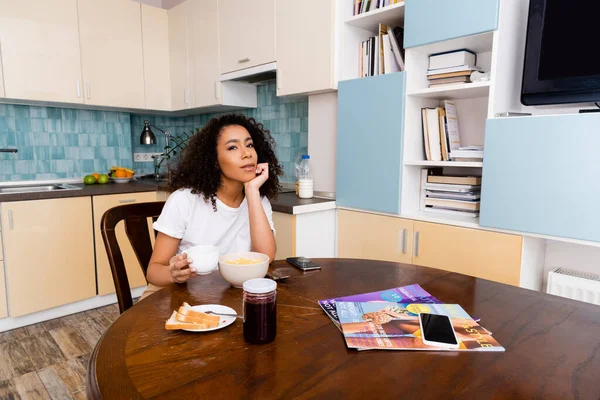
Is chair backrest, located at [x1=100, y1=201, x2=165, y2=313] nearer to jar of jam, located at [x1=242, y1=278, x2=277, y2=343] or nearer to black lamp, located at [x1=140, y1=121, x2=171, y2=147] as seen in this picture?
jar of jam, located at [x1=242, y1=278, x2=277, y2=343]

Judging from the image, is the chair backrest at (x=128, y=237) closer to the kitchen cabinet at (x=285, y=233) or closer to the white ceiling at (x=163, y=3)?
the kitchen cabinet at (x=285, y=233)

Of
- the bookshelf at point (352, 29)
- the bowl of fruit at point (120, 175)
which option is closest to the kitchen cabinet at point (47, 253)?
the bowl of fruit at point (120, 175)

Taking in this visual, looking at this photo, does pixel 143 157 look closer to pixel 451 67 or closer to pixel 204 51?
pixel 204 51

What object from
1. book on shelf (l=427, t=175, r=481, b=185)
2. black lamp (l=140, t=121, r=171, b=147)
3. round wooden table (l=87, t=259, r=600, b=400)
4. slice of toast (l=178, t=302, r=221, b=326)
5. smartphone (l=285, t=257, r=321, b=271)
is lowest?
round wooden table (l=87, t=259, r=600, b=400)

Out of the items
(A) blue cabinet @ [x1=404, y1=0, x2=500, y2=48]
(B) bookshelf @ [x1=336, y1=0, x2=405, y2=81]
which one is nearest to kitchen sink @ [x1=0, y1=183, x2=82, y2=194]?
(B) bookshelf @ [x1=336, y1=0, x2=405, y2=81]

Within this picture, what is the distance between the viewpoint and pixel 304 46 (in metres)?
2.38

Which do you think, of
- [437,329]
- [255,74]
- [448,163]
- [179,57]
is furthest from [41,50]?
[437,329]

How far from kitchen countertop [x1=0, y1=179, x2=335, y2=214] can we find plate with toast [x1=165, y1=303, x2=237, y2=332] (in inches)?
48.1

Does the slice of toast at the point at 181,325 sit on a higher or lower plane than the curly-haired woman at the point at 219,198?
lower

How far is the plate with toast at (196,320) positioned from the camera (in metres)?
0.85

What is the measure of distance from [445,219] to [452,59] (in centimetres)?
79

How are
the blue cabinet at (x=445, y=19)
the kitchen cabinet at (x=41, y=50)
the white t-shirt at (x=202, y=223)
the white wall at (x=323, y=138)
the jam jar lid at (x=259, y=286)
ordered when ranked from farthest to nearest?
the kitchen cabinet at (x=41, y=50), the white wall at (x=323, y=138), the blue cabinet at (x=445, y=19), the white t-shirt at (x=202, y=223), the jam jar lid at (x=259, y=286)

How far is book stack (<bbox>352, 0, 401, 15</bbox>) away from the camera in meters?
2.16

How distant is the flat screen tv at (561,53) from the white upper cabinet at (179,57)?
255 cm
